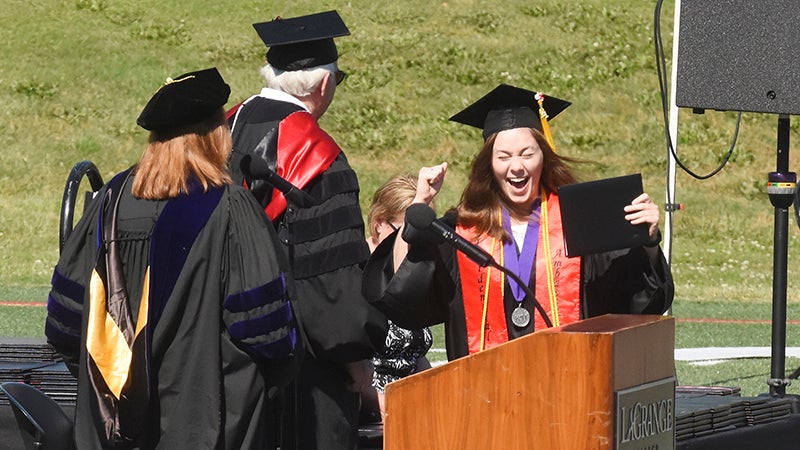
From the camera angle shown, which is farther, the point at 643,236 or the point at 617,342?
the point at 643,236

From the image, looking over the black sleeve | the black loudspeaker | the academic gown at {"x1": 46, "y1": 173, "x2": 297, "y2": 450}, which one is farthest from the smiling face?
the black loudspeaker

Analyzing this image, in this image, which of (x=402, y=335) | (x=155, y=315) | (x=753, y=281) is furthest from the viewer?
(x=753, y=281)

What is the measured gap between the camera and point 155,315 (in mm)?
3967

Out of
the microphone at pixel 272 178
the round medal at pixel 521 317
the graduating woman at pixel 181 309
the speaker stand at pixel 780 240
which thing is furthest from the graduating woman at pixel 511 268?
the speaker stand at pixel 780 240

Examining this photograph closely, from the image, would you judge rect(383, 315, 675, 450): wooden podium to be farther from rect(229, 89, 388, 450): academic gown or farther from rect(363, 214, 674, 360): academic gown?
rect(229, 89, 388, 450): academic gown

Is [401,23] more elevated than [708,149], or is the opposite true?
[401,23]

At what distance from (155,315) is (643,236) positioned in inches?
57.0

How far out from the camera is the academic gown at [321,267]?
15.4 ft

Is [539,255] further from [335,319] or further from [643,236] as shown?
[335,319]

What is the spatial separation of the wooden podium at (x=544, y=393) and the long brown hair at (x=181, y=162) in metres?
0.89

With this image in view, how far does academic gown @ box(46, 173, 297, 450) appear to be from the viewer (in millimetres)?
3947

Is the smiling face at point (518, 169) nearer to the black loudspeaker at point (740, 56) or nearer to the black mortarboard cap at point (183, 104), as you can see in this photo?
the black mortarboard cap at point (183, 104)

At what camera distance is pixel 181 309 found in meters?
3.96

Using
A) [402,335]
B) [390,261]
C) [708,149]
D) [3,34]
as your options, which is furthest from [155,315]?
[3,34]
